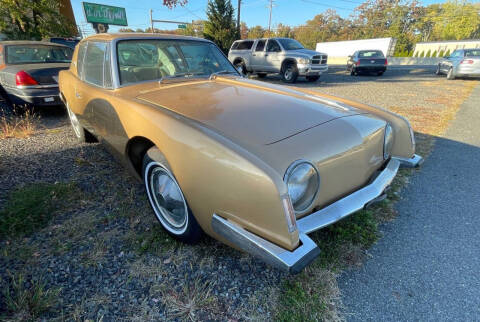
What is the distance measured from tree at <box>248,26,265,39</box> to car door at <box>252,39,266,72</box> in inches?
2345

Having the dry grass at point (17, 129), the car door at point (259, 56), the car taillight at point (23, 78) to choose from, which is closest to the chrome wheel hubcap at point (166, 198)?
the dry grass at point (17, 129)

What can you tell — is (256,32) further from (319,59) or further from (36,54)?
(36,54)

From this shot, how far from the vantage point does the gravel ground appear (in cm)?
147

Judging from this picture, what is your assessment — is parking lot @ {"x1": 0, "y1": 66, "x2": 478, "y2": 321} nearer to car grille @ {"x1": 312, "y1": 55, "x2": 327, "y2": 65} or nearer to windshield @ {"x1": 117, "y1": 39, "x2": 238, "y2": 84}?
windshield @ {"x1": 117, "y1": 39, "x2": 238, "y2": 84}

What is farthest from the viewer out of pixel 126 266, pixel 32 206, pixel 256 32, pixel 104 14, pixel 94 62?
pixel 256 32

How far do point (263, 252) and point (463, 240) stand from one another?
72.9 inches

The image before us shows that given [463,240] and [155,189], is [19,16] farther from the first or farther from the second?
[463,240]

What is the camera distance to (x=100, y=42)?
2689 mm

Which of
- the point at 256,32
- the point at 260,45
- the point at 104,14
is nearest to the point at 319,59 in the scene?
the point at 260,45

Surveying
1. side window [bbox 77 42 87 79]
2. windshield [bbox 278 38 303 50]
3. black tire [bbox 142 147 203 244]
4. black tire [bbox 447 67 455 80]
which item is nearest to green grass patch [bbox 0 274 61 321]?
black tire [bbox 142 147 203 244]

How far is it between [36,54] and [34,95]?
1.26 metres

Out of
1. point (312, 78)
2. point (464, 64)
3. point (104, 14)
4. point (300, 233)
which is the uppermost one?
point (104, 14)

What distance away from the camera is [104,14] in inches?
814

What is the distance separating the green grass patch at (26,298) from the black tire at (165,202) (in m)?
0.77
